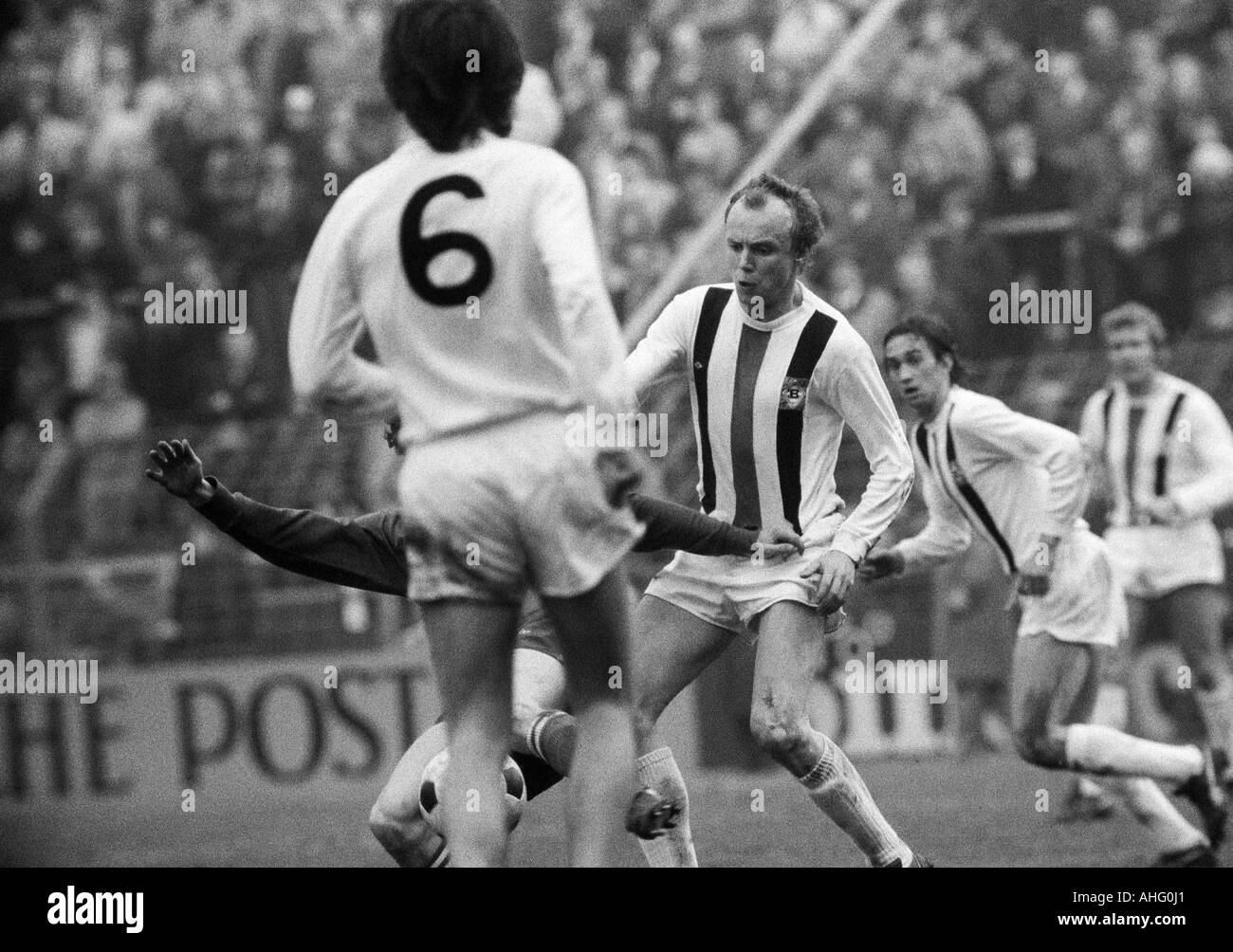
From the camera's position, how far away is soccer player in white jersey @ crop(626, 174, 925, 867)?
5336 millimetres

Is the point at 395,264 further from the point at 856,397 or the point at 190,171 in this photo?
the point at 190,171

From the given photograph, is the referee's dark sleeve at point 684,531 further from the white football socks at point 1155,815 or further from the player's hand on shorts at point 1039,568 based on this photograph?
the white football socks at point 1155,815

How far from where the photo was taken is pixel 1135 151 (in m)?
11.6

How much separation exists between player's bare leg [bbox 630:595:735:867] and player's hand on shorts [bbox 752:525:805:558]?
26cm

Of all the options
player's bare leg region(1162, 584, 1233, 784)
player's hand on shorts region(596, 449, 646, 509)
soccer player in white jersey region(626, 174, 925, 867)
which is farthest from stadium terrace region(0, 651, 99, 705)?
player's hand on shorts region(596, 449, 646, 509)

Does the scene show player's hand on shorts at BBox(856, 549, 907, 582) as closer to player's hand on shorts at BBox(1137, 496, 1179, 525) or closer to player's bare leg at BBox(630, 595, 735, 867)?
player's bare leg at BBox(630, 595, 735, 867)

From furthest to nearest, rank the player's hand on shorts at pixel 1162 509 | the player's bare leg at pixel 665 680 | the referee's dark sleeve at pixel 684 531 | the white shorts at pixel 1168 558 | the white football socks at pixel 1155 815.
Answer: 1. the white shorts at pixel 1168 558
2. the player's hand on shorts at pixel 1162 509
3. the white football socks at pixel 1155 815
4. the player's bare leg at pixel 665 680
5. the referee's dark sleeve at pixel 684 531

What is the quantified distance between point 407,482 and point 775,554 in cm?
164

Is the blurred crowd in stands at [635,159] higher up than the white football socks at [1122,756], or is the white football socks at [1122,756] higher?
the blurred crowd in stands at [635,159]

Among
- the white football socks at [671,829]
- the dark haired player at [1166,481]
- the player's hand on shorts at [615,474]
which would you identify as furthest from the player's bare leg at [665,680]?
the dark haired player at [1166,481]

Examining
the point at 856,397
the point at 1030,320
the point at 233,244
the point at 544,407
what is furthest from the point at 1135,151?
the point at 544,407

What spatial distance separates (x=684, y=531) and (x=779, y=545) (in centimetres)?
40

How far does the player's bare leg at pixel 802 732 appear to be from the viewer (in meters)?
5.24

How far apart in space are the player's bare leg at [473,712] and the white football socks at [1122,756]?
10.4ft
